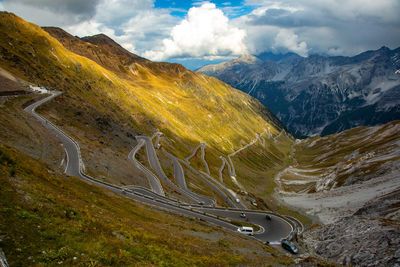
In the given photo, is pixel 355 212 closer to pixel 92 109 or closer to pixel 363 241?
pixel 363 241

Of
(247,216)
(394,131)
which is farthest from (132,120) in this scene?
(394,131)

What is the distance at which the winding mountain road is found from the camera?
45.8 metres

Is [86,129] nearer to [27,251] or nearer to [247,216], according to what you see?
[247,216]

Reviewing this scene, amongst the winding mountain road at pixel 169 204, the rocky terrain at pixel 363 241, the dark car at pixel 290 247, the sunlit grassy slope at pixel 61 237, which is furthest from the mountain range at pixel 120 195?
the dark car at pixel 290 247

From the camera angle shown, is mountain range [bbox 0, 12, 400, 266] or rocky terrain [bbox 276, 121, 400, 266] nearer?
mountain range [bbox 0, 12, 400, 266]

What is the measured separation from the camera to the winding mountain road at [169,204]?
45844mm

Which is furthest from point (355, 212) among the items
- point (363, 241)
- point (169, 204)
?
point (169, 204)

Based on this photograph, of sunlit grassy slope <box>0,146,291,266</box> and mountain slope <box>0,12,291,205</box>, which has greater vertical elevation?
mountain slope <box>0,12,291,205</box>

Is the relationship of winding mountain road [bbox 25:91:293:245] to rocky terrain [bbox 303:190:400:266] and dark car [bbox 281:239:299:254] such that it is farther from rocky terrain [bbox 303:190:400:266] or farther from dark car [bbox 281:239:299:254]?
rocky terrain [bbox 303:190:400:266]

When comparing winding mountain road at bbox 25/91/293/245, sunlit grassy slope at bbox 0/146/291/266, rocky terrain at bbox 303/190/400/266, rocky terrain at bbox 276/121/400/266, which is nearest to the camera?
sunlit grassy slope at bbox 0/146/291/266

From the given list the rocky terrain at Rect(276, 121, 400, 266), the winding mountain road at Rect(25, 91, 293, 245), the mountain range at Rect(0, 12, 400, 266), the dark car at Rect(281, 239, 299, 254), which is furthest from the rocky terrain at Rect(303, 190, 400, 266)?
the winding mountain road at Rect(25, 91, 293, 245)

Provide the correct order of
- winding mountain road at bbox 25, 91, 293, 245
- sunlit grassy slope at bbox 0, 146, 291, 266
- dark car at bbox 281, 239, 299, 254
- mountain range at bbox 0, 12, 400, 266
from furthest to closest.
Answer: winding mountain road at bbox 25, 91, 293, 245 < dark car at bbox 281, 239, 299, 254 < mountain range at bbox 0, 12, 400, 266 < sunlit grassy slope at bbox 0, 146, 291, 266

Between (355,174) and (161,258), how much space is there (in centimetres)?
10668

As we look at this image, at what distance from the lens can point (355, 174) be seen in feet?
323
